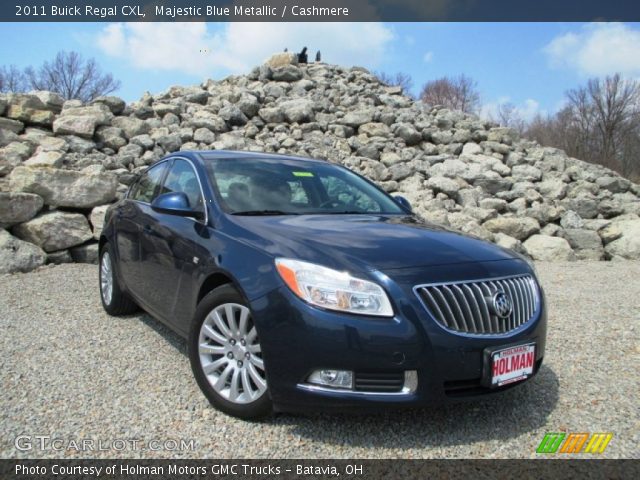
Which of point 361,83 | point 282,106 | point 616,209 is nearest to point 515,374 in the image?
point 616,209

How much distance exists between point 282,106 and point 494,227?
7.52 metres

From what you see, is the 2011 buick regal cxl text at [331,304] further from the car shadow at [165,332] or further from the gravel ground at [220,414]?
the car shadow at [165,332]

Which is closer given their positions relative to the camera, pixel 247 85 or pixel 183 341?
pixel 183 341

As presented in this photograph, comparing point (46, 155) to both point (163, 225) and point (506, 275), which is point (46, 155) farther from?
point (506, 275)

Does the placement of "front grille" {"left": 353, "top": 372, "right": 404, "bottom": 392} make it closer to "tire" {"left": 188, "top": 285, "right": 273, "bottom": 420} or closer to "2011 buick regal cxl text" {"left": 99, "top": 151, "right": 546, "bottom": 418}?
"2011 buick regal cxl text" {"left": 99, "top": 151, "right": 546, "bottom": 418}

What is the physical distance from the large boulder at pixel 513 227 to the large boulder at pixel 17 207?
8190 mm

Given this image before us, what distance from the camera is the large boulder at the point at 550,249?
1006 cm

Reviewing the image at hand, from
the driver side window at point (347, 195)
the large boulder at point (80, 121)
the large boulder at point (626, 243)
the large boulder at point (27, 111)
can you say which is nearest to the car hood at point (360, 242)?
the driver side window at point (347, 195)

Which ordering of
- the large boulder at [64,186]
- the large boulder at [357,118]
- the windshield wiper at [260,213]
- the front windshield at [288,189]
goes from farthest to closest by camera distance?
the large boulder at [357,118] → the large boulder at [64,186] → the front windshield at [288,189] → the windshield wiper at [260,213]

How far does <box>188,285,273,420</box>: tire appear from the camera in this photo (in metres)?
2.89

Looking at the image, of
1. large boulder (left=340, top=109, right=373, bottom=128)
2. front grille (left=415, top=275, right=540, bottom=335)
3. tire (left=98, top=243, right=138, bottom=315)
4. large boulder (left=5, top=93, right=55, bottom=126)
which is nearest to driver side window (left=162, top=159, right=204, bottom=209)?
tire (left=98, top=243, right=138, bottom=315)

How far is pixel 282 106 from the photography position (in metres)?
15.1

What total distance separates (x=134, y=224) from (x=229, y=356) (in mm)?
2054

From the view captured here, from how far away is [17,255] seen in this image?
725 centimetres
